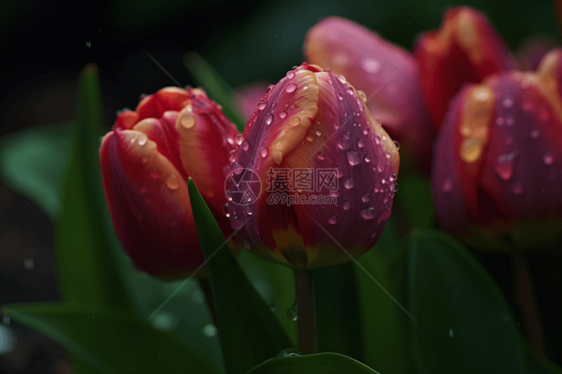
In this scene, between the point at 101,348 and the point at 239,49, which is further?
the point at 239,49

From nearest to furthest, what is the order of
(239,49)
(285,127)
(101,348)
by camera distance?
(285,127), (101,348), (239,49)

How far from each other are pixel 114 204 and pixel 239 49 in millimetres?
597

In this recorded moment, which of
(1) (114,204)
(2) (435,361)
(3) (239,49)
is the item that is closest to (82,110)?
(1) (114,204)

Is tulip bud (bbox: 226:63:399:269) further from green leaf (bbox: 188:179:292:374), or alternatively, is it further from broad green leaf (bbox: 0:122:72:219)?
broad green leaf (bbox: 0:122:72:219)

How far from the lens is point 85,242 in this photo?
0.32 metres

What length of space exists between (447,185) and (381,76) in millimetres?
77

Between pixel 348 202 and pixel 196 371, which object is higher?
pixel 348 202

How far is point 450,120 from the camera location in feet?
0.82

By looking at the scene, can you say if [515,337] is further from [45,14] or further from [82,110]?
[45,14]

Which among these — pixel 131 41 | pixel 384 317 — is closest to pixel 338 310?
pixel 384 317

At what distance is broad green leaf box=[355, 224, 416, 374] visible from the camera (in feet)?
0.79

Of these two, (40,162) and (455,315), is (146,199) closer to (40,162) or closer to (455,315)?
(455,315)

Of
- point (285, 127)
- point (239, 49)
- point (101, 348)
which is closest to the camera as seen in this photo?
point (285, 127)

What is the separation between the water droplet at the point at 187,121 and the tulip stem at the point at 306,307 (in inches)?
2.8
